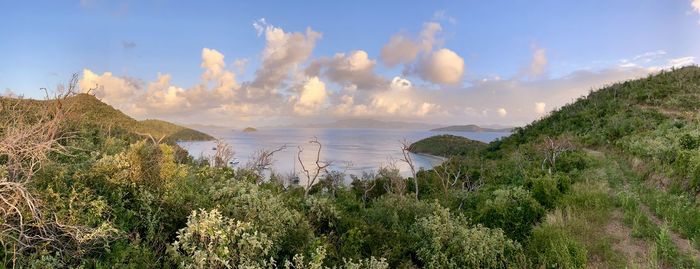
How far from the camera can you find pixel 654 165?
14.4 m

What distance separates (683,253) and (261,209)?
771 cm

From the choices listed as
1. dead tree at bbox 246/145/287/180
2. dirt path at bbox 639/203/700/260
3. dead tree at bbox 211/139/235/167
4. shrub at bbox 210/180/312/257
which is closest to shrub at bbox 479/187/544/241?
dirt path at bbox 639/203/700/260

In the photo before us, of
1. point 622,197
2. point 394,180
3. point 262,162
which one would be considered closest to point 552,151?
point 394,180

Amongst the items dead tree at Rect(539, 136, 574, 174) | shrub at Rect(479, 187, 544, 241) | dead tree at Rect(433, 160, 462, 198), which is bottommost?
dead tree at Rect(433, 160, 462, 198)

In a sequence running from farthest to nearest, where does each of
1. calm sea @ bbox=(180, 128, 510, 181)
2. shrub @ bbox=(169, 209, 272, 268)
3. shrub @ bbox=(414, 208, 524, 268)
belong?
1. calm sea @ bbox=(180, 128, 510, 181)
2. shrub @ bbox=(414, 208, 524, 268)
3. shrub @ bbox=(169, 209, 272, 268)

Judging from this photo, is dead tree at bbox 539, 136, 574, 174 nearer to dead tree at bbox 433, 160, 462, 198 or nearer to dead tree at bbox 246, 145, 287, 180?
dead tree at bbox 433, 160, 462, 198

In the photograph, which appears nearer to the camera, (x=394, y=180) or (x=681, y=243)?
(x=681, y=243)

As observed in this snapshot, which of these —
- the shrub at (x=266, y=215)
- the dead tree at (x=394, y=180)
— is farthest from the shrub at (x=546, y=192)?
the shrub at (x=266, y=215)

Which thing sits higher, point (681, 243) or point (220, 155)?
point (220, 155)

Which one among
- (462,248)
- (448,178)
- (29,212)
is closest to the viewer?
(29,212)

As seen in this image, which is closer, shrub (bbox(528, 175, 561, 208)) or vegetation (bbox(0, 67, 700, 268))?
vegetation (bbox(0, 67, 700, 268))

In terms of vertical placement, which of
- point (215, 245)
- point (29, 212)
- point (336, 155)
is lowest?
point (336, 155)

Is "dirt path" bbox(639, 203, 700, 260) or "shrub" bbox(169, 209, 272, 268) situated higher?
"shrub" bbox(169, 209, 272, 268)

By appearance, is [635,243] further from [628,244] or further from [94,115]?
[94,115]
